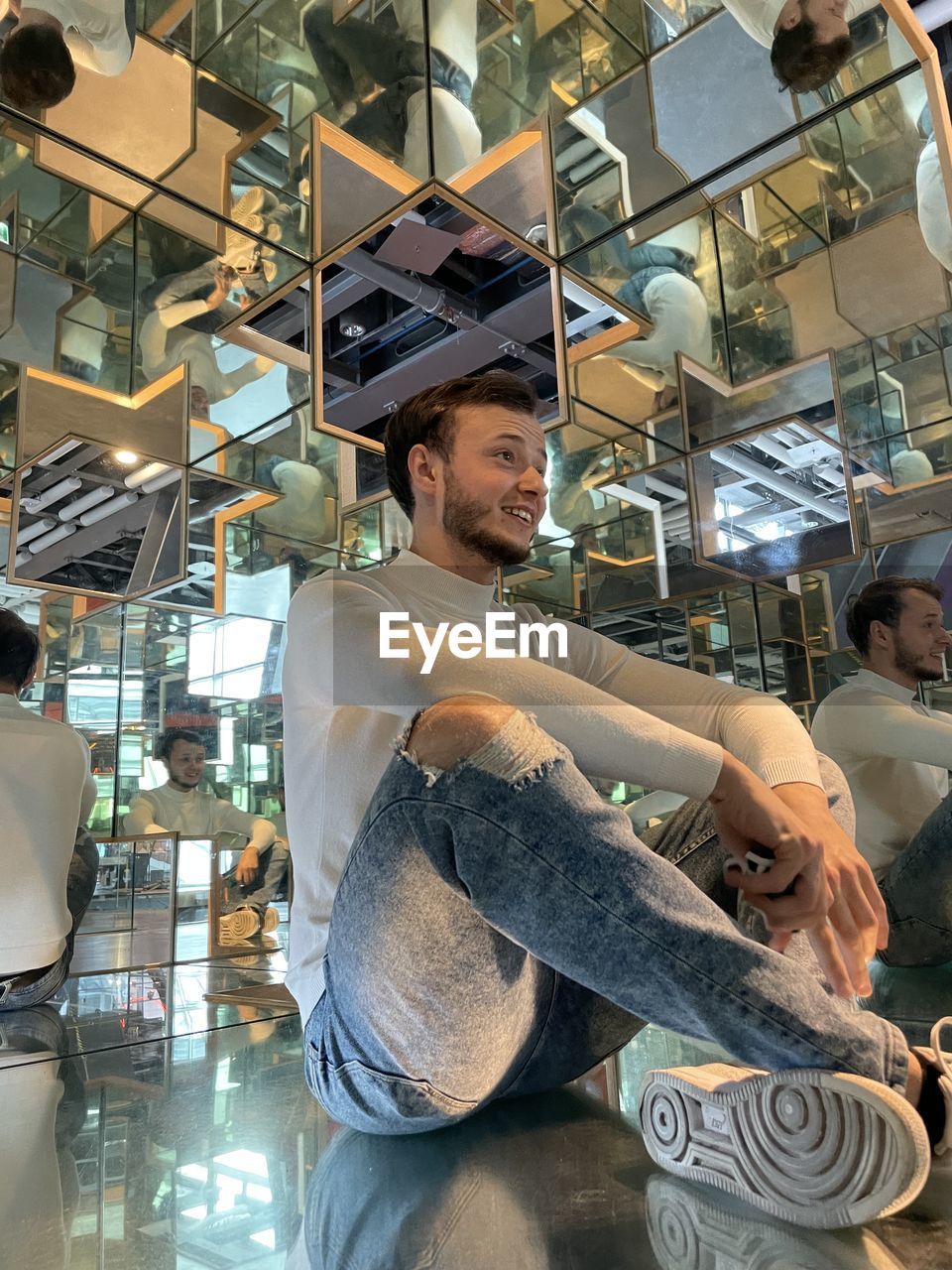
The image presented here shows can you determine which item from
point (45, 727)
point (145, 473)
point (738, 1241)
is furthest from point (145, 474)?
point (738, 1241)

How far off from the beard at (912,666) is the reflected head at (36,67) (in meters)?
1.82

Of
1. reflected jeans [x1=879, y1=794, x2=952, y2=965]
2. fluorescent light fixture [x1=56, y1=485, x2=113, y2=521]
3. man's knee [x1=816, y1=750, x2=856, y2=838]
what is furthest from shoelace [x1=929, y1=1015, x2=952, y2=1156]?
fluorescent light fixture [x1=56, y1=485, x2=113, y2=521]

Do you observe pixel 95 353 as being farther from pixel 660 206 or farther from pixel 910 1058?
pixel 910 1058

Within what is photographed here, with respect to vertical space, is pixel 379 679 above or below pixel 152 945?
above

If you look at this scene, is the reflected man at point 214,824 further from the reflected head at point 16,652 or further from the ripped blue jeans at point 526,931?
the ripped blue jeans at point 526,931

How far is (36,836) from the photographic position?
158cm

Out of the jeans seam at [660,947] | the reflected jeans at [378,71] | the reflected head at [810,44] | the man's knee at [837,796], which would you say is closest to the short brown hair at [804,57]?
the reflected head at [810,44]

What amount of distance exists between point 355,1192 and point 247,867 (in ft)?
5.00

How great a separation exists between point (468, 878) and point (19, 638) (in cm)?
146

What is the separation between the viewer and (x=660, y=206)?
1.68m

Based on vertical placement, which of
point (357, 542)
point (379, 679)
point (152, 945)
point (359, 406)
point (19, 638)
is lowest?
point (152, 945)

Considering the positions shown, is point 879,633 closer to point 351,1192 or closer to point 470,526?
point 470,526

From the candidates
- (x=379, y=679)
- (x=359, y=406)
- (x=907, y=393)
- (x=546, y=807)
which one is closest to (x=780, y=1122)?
(x=546, y=807)

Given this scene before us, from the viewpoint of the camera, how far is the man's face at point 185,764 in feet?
6.44
